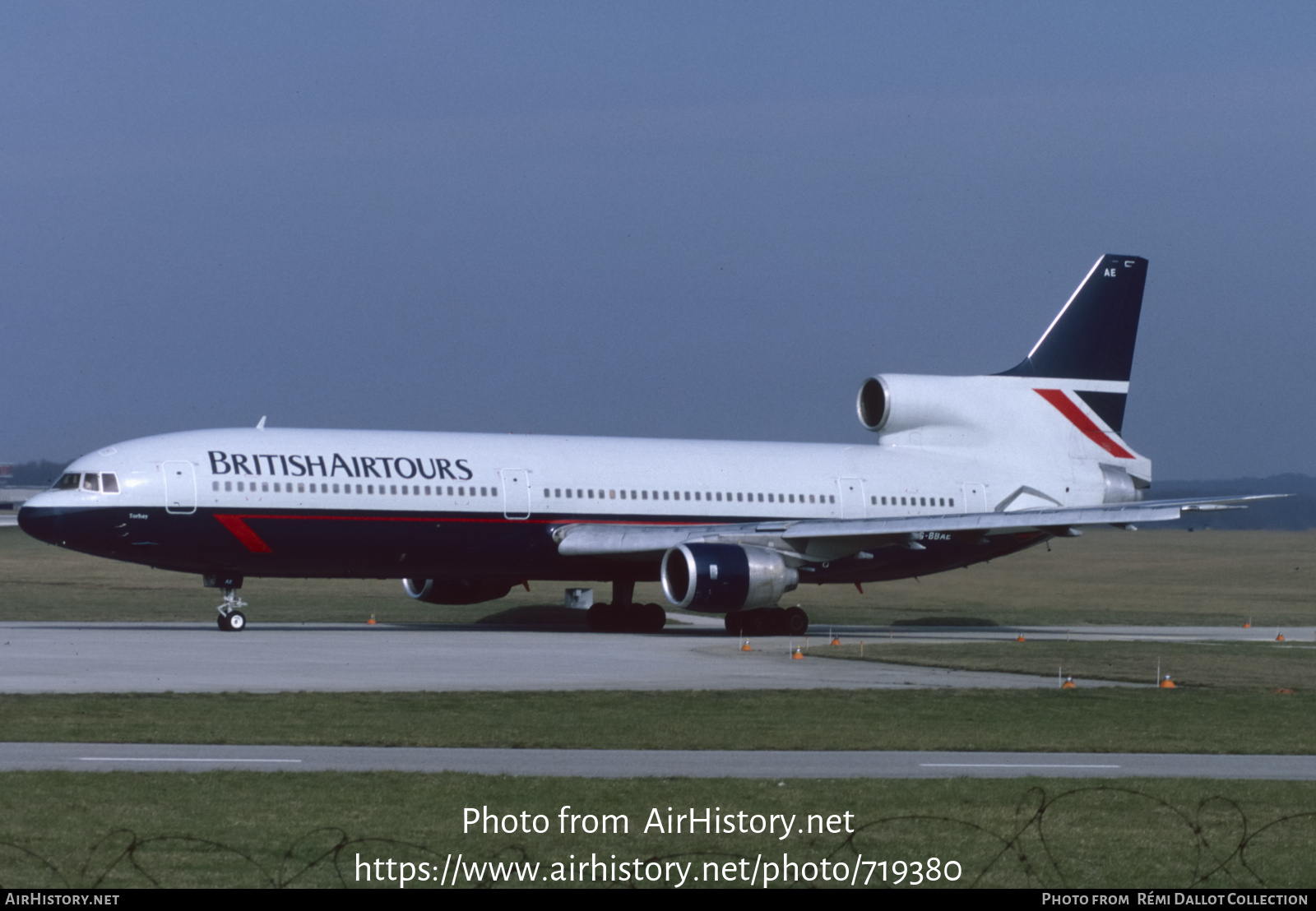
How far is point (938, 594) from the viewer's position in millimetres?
49219

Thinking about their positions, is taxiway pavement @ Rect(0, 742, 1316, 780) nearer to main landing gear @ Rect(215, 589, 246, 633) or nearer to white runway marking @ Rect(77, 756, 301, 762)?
white runway marking @ Rect(77, 756, 301, 762)

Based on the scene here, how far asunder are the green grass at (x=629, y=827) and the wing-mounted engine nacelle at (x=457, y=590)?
2790 cm

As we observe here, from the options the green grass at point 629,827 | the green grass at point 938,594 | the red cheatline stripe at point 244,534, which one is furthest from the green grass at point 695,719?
the green grass at point 938,594

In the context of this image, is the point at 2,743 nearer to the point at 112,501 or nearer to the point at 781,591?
the point at 112,501

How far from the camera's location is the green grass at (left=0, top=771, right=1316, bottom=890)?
36.2 feet

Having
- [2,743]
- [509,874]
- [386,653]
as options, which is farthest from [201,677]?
[509,874]

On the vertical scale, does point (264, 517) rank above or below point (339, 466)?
below

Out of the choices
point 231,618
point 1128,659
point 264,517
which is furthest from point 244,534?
point 1128,659

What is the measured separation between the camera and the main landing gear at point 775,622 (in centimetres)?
4088

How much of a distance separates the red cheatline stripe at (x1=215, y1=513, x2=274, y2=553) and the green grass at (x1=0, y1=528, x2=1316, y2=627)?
4.89 meters

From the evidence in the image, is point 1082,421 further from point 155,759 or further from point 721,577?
point 155,759

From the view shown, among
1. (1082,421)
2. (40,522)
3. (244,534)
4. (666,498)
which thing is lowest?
(244,534)

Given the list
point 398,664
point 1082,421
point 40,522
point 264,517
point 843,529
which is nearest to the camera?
point 398,664

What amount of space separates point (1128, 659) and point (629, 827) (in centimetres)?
2066
